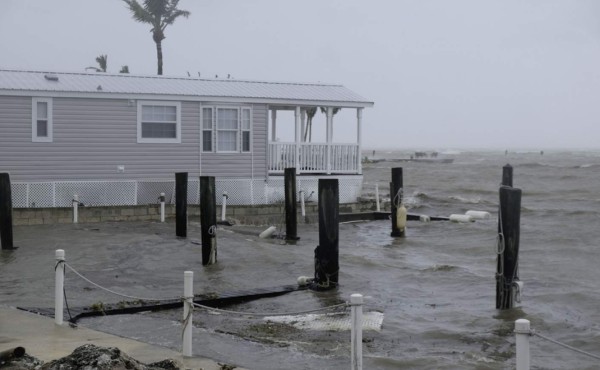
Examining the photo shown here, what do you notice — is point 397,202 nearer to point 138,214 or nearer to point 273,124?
point 273,124

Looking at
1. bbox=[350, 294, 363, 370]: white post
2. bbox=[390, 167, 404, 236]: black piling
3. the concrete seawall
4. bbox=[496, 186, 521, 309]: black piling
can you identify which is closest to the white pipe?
the concrete seawall

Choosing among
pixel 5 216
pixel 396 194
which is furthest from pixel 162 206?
pixel 396 194

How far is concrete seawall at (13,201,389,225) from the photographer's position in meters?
23.9

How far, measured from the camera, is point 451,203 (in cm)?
4647

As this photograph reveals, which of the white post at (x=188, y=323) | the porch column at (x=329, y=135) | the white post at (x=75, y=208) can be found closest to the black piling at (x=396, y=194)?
the porch column at (x=329, y=135)

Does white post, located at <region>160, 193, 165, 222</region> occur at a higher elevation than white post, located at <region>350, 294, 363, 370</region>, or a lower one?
higher

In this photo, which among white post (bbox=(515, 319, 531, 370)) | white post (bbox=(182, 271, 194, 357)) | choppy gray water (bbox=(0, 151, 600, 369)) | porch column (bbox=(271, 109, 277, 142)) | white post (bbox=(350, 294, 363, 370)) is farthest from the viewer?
porch column (bbox=(271, 109, 277, 142))

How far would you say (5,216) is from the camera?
19734mm

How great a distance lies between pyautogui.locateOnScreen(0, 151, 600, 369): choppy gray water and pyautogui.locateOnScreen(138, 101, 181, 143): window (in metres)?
3.75

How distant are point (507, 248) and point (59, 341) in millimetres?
8289

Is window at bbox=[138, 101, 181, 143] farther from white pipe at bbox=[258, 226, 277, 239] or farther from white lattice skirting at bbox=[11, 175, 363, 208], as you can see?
white pipe at bbox=[258, 226, 277, 239]

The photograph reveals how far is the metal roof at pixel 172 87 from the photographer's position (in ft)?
85.2

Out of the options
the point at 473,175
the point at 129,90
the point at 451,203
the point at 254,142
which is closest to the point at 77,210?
the point at 129,90

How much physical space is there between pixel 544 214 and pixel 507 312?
23.7 metres
